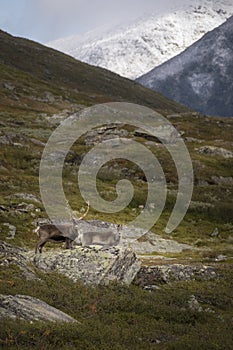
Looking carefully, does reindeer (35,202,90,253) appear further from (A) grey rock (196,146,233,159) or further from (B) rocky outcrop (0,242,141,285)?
(A) grey rock (196,146,233,159)

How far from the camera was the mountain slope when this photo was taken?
422ft

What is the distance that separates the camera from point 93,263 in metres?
19.5

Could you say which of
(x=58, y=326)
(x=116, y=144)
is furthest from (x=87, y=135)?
(x=58, y=326)

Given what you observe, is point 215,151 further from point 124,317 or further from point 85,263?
point 124,317

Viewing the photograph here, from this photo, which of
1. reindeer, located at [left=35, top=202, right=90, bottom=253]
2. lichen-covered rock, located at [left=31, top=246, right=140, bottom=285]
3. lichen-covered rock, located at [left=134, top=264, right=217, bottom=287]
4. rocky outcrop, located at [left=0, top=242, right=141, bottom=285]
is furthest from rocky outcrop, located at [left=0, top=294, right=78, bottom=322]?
reindeer, located at [left=35, top=202, right=90, bottom=253]

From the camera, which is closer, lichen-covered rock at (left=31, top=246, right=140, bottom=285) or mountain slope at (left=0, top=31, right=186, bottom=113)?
lichen-covered rock at (left=31, top=246, right=140, bottom=285)

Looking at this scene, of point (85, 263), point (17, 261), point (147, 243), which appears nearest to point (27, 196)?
point (147, 243)

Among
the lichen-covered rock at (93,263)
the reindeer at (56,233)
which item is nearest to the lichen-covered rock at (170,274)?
the lichen-covered rock at (93,263)

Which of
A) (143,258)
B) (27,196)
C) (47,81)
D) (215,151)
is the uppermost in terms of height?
(47,81)

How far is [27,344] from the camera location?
38.8 ft

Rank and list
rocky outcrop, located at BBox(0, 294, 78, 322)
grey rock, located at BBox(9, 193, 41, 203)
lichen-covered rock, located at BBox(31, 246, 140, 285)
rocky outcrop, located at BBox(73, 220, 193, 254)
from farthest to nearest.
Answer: grey rock, located at BBox(9, 193, 41, 203)
rocky outcrop, located at BBox(73, 220, 193, 254)
lichen-covered rock, located at BBox(31, 246, 140, 285)
rocky outcrop, located at BBox(0, 294, 78, 322)

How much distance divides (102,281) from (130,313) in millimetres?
2700

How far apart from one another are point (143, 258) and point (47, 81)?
136 m

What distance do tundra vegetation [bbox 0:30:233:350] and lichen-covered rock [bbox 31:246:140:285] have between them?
606 mm
